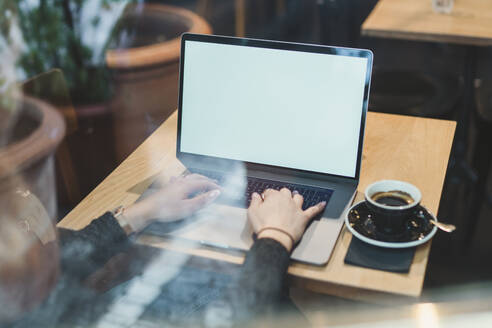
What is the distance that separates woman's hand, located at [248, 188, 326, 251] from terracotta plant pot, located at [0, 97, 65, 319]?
11.1 inches

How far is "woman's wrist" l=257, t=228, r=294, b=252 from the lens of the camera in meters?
0.74

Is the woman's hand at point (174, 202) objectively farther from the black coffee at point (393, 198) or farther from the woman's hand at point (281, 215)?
the black coffee at point (393, 198)

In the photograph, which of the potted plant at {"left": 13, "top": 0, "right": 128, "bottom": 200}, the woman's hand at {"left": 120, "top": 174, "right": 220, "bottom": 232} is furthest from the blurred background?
the woman's hand at {"left": 120, "top": 174, "right": 220, "bottom": 232}

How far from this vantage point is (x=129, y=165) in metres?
0.98

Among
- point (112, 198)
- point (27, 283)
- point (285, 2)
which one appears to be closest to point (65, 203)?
point (112, 198)

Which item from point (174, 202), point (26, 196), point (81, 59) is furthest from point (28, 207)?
point (81, 59)

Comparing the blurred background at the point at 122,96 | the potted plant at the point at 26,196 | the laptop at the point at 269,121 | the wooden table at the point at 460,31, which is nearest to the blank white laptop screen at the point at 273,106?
the laptop at the point at 269,121

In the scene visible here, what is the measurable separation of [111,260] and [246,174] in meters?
0.27

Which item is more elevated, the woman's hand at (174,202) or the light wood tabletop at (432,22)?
the light wood tabletop at (432,22)

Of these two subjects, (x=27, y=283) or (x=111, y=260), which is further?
(x=111, y=260)

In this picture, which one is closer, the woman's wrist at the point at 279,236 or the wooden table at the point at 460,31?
the woman's wrist at the point at 279,236

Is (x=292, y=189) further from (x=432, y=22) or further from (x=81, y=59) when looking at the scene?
(x=432, y=22)

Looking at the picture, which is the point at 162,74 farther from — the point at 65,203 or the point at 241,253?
the point at 241,253

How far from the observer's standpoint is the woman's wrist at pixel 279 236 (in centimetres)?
74
